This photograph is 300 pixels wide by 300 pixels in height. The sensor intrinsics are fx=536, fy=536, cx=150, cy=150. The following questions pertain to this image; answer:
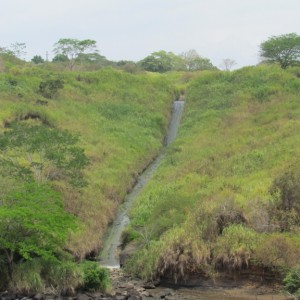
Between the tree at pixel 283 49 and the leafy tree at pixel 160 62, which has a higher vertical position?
the leafy tree at pixel 160 62

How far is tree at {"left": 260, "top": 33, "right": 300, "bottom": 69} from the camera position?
8981 cm

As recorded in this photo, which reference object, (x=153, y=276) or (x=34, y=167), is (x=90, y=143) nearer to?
(x=34, y=167)

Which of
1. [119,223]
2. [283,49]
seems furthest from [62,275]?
[283,49]

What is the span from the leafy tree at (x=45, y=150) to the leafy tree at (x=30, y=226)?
26.2ft

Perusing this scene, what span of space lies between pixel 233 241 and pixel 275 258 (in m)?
2.79

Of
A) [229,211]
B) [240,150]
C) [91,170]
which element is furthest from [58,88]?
[229,211]

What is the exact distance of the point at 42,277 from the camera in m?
29.2

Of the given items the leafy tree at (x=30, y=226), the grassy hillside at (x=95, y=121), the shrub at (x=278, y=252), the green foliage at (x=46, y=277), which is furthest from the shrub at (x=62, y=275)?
the shrub at (x=278, y=252)

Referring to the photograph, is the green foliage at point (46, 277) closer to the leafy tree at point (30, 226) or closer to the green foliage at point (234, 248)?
the leafy tree at point (30, 226)

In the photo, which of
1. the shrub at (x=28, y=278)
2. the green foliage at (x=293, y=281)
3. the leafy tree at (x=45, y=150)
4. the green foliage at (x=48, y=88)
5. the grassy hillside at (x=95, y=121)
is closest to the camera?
the green foliage at (x=293, y=281)

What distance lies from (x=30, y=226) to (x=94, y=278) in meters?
4.71

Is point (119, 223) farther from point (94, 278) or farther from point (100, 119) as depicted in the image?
point (100, 119)

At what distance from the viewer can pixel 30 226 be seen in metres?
28.2

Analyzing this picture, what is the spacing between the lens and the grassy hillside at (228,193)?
3228 cm
